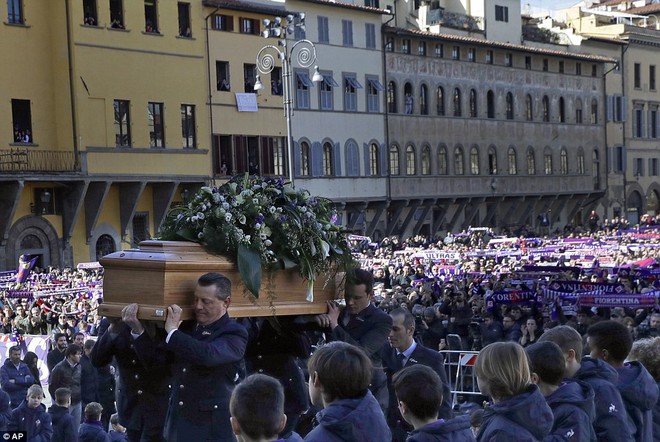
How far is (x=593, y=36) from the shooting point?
71250mm

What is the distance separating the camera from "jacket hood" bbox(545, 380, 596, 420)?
6.21m

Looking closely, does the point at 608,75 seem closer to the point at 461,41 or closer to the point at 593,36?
the point at 593,36

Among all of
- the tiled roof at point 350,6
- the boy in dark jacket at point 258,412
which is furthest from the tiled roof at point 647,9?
the boy in dark jacket at point 258,412

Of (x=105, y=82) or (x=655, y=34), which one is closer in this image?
(x=105, y=82)

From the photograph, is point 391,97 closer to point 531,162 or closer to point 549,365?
point 531,162

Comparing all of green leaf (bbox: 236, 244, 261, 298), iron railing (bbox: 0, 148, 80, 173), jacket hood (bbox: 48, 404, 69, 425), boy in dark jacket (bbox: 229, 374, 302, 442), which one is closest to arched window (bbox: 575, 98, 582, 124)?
iron railing (bbox: 0, 148, 80, 173)

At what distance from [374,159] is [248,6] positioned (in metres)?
11.3

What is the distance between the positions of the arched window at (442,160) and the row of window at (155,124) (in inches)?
702

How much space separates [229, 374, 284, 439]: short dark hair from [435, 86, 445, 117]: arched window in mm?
54660

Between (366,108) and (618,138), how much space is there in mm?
25352

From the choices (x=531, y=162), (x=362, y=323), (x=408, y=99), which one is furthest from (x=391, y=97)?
(x=362, y=323)

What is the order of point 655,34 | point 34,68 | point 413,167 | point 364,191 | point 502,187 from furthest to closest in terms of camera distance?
point 655,34 < point 502,187 < point 413,167 < point 364,191 < point 34,68

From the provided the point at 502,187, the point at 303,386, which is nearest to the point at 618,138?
the point at 502,187

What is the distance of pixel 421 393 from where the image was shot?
5.44 meters
